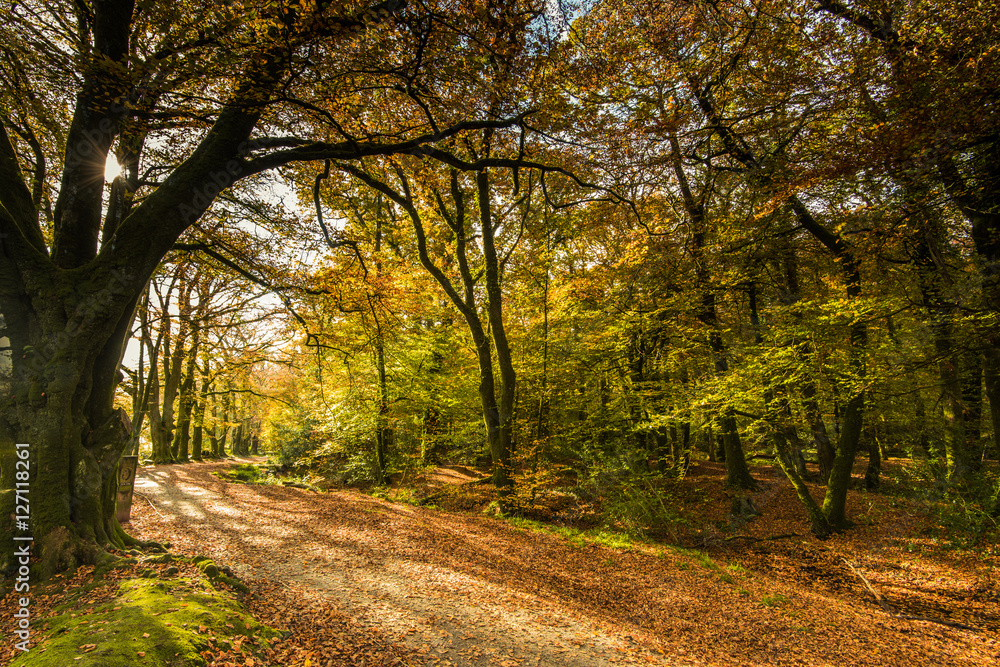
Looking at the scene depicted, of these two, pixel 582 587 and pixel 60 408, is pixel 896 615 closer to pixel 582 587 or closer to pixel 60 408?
pixel 582 587

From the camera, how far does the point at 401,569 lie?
5.50 m

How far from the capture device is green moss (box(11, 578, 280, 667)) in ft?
8.48

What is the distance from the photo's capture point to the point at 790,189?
19.3 ft

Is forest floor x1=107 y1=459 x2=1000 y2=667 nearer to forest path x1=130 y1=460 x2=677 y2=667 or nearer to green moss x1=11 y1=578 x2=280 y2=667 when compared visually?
forest path x1=130 y1=460 x2=677 y2=667

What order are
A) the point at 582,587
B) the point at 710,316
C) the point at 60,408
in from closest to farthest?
the point at 60,408 → the point at 582,587 → the point at 710,316

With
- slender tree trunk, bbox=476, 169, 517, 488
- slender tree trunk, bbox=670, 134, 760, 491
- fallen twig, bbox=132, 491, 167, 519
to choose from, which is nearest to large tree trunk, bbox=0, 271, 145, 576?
fallen twig, bbox=132, 491, 167, 519

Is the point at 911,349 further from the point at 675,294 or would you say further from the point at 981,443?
the point at 981,443

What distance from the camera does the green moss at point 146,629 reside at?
258 centimetres

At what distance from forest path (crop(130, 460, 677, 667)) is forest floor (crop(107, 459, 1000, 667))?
0.9 inches

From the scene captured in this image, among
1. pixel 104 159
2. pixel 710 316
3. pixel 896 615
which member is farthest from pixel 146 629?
pixel 710 316

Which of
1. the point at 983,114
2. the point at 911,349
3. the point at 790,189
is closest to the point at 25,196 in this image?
the point at 790,189

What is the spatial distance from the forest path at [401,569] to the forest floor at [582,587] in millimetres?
24

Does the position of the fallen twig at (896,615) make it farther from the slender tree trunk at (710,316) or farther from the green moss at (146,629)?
the green moss at (146,629)

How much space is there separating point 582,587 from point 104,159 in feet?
26.6
